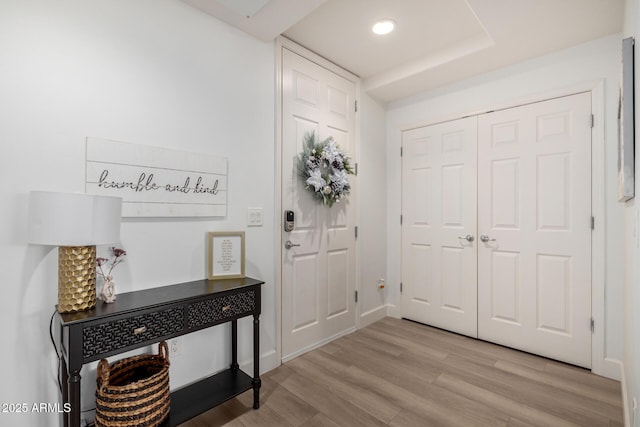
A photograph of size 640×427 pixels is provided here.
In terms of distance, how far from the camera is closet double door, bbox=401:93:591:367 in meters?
2.44

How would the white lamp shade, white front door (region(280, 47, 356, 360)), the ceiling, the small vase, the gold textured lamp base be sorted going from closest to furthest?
the white lamp shade
the gold textured lamp base
the small vase
the ceiling
white front door (region(280, 47, 356, 360))

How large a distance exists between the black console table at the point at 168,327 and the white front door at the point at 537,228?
2.20m

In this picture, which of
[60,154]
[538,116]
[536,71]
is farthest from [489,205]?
[60,154]

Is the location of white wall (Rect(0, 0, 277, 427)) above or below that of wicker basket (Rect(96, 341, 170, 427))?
above

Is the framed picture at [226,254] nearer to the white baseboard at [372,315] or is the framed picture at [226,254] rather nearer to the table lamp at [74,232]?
the table lamp at [74,232]

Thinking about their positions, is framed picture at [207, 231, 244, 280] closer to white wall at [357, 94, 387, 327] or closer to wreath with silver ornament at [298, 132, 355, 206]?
wreath with silver ornament at [298, 132, 355, 206]

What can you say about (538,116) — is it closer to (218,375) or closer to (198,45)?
(198,45)

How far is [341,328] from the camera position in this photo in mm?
3020

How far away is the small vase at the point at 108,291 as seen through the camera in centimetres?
152

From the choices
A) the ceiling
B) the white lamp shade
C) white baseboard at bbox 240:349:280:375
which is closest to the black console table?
white baseboard at bbox 240:349:280:375

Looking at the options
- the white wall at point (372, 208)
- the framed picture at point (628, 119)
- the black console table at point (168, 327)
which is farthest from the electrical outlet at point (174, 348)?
the framed picture at point (628, 119)

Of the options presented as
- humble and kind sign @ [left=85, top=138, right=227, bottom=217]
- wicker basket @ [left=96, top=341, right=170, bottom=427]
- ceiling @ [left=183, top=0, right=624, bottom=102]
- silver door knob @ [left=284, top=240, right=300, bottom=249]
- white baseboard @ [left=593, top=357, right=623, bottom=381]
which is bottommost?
white baseboard @ [left=593, top=357, right=623, bottom=381]

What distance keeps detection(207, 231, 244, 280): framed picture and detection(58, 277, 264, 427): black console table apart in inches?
2.5

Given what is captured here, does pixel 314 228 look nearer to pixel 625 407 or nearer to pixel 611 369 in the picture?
pixel 625 407
